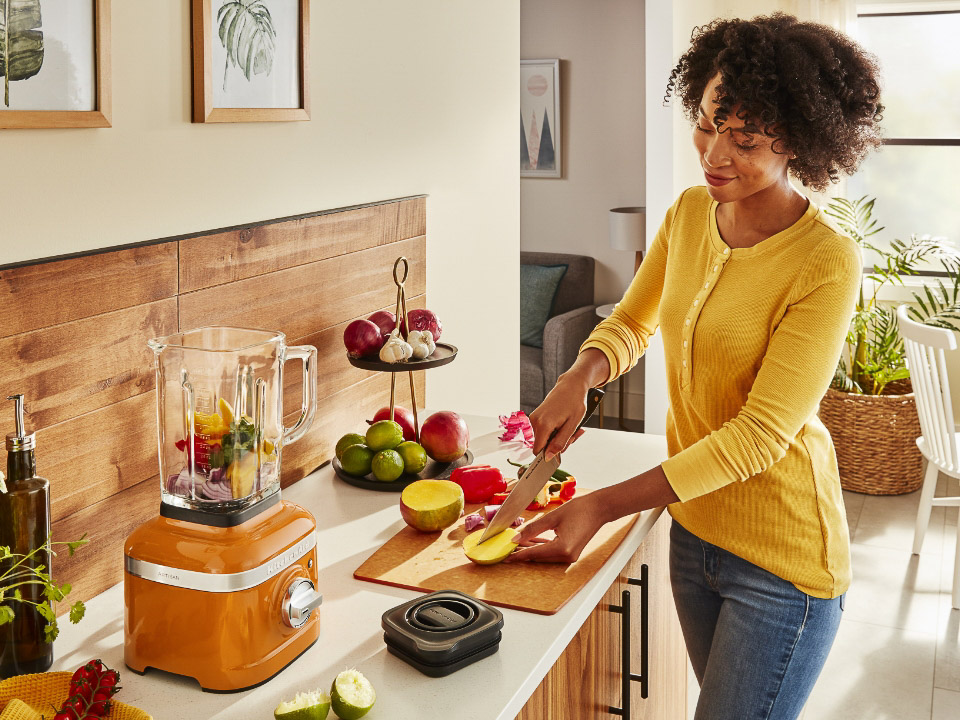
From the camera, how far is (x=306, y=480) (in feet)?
5.72

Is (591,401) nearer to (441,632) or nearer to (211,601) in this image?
(441,632)

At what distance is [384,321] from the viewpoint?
5.95 ft

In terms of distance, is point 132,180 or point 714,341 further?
point 714,341

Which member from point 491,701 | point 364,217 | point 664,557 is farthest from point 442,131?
point 491,701

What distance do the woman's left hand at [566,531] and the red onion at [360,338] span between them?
1.67 ft

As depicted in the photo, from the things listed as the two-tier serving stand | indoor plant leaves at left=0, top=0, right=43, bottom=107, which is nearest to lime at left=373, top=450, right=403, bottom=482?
the two-tier serving stand

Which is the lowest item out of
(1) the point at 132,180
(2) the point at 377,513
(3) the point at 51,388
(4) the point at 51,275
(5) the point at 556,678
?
(5) the point at 556,678

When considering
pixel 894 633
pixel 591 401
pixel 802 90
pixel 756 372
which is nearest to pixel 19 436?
pixel 591 401

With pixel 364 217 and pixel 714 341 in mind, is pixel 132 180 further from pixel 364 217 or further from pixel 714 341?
pixel 714 341

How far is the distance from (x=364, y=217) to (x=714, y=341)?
75 cm

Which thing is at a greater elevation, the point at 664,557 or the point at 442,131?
the point at 442,131

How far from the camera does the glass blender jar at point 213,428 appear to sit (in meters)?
1.12

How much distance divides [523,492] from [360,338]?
1.51ft

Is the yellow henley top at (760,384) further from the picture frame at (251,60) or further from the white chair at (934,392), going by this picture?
the white chair at (934,392)
